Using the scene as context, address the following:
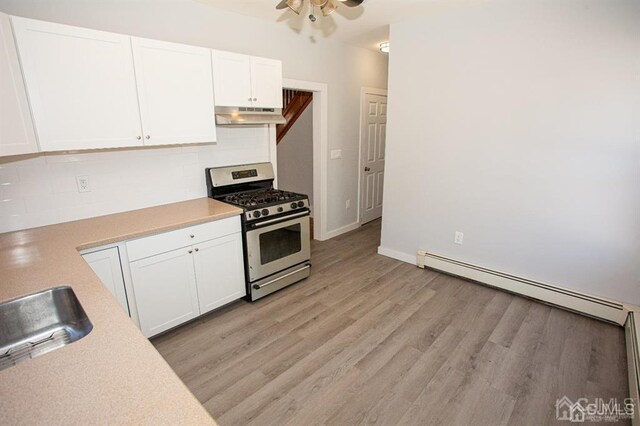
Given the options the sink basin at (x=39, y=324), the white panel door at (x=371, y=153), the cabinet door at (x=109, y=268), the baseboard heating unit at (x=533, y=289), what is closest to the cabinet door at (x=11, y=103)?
the cabinet door at (x=109, y=268)

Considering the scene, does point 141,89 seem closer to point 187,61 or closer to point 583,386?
point 187,61

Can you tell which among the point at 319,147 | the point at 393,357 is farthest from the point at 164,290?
the point at 319,147

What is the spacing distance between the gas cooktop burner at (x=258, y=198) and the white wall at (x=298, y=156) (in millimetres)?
1809

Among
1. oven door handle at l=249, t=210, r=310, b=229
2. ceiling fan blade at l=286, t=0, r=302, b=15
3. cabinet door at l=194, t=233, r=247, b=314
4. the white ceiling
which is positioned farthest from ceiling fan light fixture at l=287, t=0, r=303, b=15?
cabinet door at l=194, t=233, r=247, b=314

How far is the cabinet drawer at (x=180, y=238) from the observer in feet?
7.00

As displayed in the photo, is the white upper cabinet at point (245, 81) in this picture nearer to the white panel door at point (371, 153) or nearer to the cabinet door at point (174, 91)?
the cabinet door at point (174, 91)

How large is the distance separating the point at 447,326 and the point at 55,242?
2791 mm

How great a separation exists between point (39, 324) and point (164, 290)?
98 cm

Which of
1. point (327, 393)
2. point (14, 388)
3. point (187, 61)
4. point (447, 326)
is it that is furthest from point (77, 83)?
point (447, 326)

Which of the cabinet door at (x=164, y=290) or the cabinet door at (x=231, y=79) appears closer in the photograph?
the cabinet door at (x=164, y=290)

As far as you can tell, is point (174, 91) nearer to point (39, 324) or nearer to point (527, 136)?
point (39, 324)

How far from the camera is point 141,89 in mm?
2195

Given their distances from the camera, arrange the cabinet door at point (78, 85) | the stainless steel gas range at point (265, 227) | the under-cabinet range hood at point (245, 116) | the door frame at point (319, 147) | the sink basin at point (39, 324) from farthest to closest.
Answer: the door frame at point (319, 147), the stainless steel gas range at point (265, 227), the under-cabinet range hood at point (245, 116), the cabinet door at point (78, 85), the sink basin at point (39, 324)

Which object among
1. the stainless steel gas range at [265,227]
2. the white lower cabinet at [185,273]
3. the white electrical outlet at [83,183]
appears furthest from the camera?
the stainless steel gas range at [265,227]
